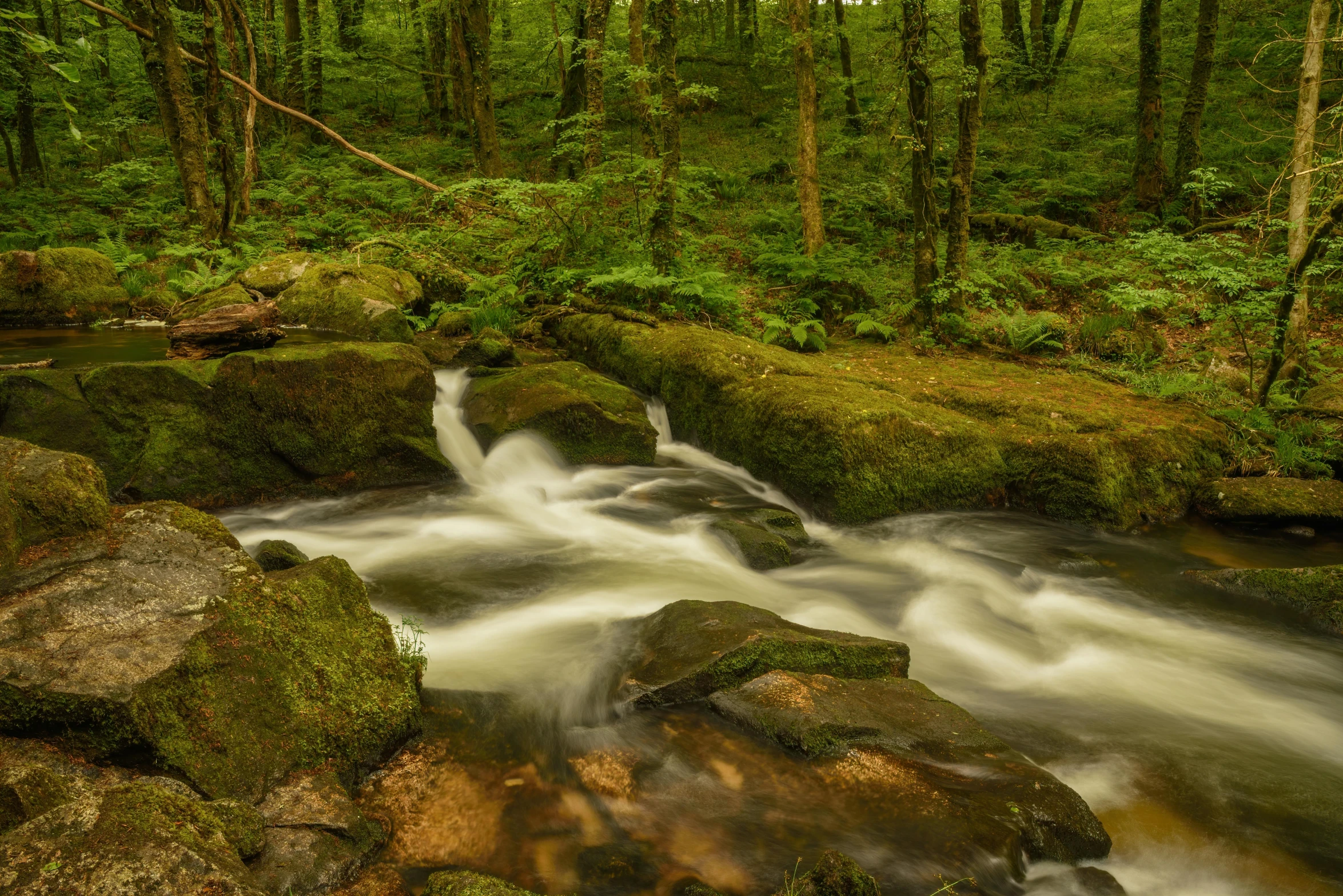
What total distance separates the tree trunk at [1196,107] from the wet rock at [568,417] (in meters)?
12.3

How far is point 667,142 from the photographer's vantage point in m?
10.7

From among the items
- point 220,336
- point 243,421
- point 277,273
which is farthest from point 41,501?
point 277,273

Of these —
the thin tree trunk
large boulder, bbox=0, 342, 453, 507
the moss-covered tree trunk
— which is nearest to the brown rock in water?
large boulder, bbox=0, 342, 453, 507

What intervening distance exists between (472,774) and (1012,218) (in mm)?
16121

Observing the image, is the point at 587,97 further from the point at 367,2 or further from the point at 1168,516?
the point at 367,2

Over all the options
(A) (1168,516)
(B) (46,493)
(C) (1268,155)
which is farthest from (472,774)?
(C) (1268,155)

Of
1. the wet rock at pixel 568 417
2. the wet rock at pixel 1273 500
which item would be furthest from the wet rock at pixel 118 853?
the wet rock at pixel 1273 500

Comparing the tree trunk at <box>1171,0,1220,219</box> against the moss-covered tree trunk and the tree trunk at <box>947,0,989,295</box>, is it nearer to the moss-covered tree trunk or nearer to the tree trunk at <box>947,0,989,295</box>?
the tree trunk at <box>947,0,989,295</box>

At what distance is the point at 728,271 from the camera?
14.5 m

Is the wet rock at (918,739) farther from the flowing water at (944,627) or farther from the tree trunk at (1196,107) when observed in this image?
the tree trunk at (1196,107)

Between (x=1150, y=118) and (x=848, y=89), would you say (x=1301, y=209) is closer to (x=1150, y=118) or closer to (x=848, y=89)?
(x=1150, y=118)

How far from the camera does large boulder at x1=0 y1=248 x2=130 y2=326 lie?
10.8m

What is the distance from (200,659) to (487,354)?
6557 millimetres

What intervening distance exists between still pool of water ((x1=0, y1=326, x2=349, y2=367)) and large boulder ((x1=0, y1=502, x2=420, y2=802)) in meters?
5.09
